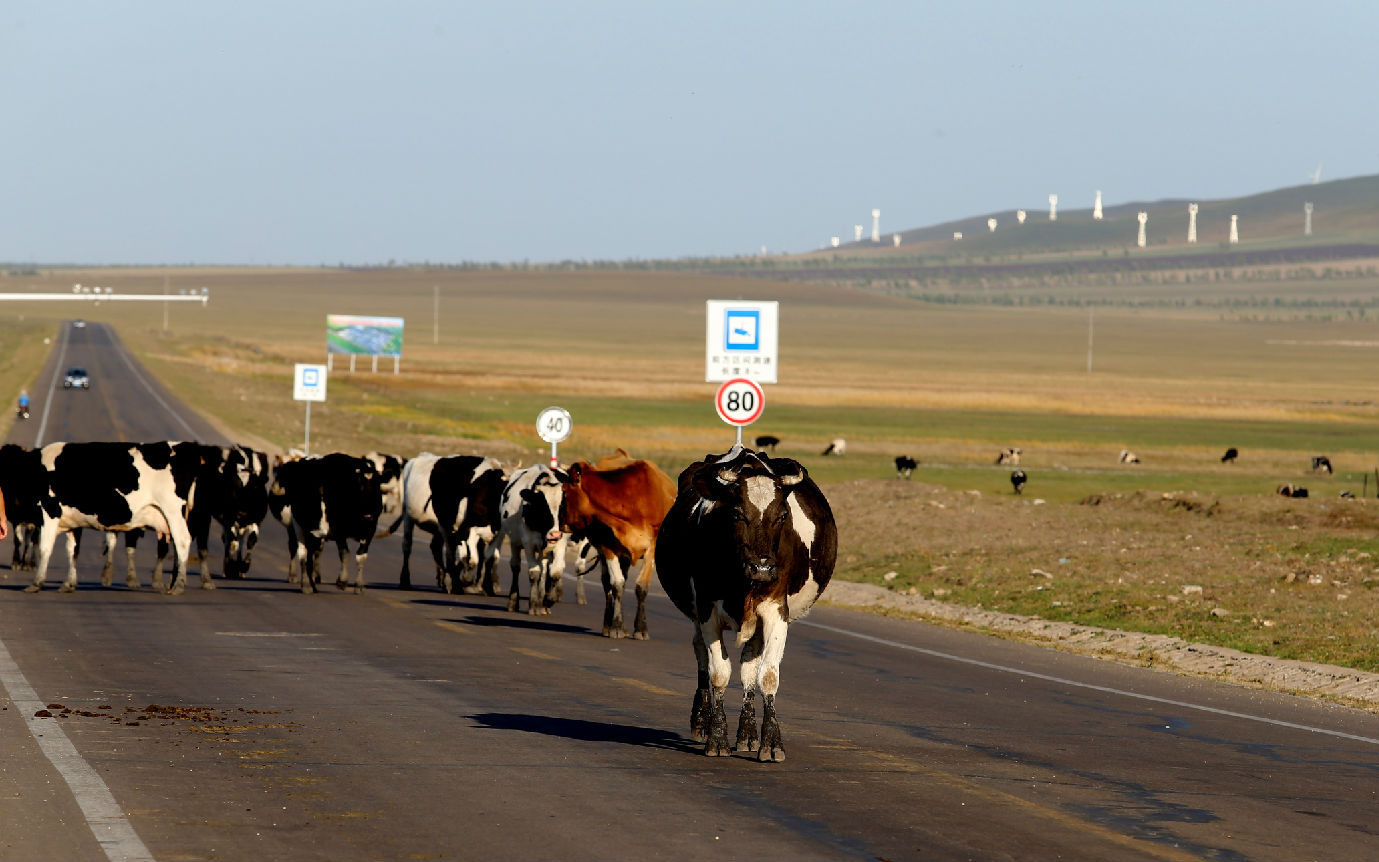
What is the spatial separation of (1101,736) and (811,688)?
3.28m

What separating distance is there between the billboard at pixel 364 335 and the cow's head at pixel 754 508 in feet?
405

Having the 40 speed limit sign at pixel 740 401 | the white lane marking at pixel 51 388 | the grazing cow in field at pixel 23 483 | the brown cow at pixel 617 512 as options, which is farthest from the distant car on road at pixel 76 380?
the brown cow at pixel 617 512

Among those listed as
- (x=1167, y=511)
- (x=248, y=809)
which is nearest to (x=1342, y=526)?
(x=1167, y=511)

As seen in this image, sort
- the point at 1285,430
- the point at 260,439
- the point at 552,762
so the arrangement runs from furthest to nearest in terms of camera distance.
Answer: the point at 1285,430 → the point at 260,439 → the point at 552,762

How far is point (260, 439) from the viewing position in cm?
6588

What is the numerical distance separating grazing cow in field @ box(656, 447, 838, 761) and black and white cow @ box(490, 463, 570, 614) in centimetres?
959

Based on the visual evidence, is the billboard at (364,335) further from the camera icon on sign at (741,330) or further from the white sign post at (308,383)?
the camera icon on sign at (741,330)

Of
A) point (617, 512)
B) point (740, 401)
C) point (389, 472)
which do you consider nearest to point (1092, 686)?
point (617, 512)

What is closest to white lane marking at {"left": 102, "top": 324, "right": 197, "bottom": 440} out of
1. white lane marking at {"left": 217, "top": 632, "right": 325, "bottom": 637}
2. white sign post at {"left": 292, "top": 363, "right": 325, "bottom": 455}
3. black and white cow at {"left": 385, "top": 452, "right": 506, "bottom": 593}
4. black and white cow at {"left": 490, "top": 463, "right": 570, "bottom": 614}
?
white sign post at {"left": 292, "top": 363, "right": 325, "bottom": 455}

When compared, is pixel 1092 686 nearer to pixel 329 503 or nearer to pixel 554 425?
pixel 329 503

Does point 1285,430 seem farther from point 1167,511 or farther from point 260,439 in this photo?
point 1167,511

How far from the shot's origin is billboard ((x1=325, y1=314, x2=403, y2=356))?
439 feet

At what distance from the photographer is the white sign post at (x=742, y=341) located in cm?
3111

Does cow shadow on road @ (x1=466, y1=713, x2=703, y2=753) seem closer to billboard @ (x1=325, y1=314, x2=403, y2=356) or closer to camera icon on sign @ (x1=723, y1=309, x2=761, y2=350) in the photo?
camera icon on sign @ (x1=723, y1=309, x2=761, y2=350)
